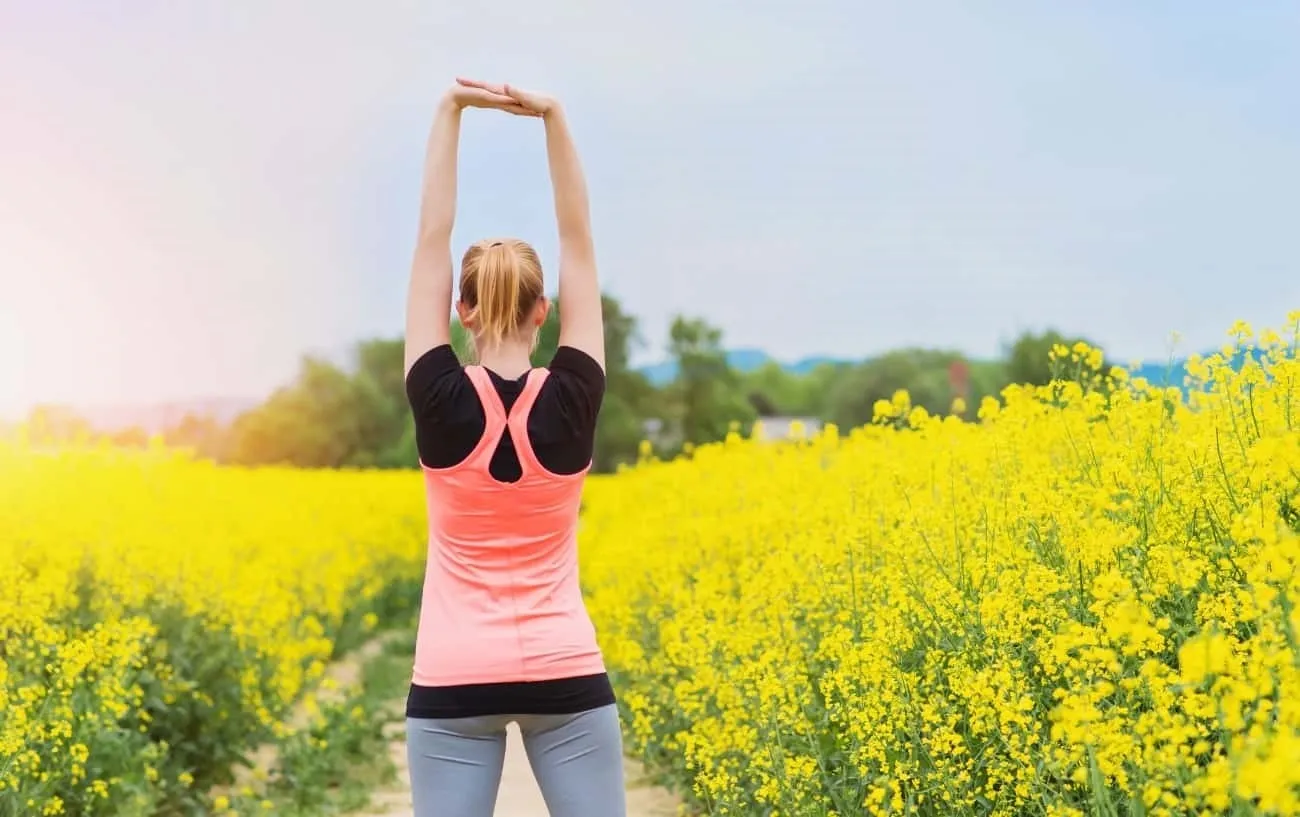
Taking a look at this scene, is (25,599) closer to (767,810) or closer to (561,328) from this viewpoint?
(767,810)

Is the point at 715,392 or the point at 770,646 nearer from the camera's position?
the point at 770,646

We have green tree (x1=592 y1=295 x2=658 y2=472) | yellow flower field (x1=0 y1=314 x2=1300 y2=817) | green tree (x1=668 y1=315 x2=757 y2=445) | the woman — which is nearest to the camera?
the woman

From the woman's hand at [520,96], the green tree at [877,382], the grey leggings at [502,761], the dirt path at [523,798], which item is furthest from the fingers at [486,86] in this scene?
the green tree at [877,382]

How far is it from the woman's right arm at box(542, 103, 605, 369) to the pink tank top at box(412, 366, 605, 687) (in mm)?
150

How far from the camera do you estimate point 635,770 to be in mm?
7207

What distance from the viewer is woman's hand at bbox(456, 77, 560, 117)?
9.37 feet

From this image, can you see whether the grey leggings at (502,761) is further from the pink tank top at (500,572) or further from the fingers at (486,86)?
the fingers at (486,86)

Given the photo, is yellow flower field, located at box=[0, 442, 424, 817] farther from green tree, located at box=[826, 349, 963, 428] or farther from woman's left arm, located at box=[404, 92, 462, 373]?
green tree, located at box=[826, 349, 963, 428]

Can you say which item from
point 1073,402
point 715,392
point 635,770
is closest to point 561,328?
point 1073,402

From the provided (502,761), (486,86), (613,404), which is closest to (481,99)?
(486,86)

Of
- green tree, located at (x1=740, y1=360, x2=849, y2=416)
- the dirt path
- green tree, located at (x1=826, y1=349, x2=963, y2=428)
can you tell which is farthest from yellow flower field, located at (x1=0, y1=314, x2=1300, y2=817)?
green tree, located at (x1=740, y1=360, x2=849, y2=416)

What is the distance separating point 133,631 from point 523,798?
2.14 metres

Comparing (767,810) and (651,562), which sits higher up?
(651,562)

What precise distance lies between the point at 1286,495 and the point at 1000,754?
1.14 m
